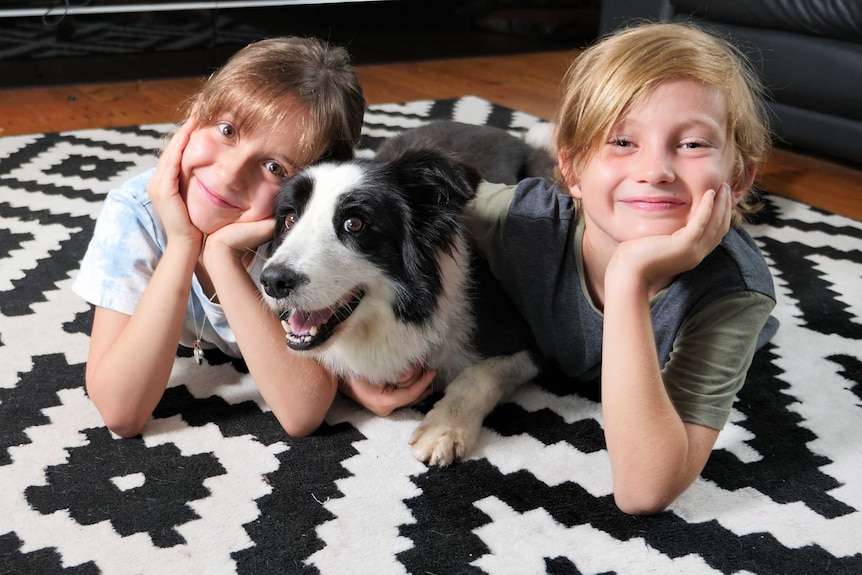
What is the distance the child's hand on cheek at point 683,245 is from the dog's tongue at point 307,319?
1.52ft

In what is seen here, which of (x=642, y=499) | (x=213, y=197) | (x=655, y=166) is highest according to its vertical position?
(x=655, y=166)

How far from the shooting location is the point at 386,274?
150cm

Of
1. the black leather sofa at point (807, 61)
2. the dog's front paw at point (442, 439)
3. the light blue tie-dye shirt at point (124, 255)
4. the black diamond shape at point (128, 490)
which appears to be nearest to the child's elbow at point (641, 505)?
the dog's front paw at point (442, 439)

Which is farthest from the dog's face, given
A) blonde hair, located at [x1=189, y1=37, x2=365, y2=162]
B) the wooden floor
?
the wooden floor

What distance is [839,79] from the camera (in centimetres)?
297

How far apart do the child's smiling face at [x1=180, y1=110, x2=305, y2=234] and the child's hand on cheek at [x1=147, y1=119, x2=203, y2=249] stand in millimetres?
17

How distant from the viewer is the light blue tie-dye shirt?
63.3 inches

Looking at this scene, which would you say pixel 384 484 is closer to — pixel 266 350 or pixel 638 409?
pixel 266 350

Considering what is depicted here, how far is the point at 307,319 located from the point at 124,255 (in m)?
0.39

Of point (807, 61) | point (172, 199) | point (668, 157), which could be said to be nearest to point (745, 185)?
point (668, 157)

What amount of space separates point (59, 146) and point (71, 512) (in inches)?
87.1

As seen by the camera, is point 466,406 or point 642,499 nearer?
point 642,499

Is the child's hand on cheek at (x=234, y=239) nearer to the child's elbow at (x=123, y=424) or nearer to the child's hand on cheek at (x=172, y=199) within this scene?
the child's hand on cheek at (x=172, y=199)

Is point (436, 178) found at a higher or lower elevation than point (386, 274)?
higher
